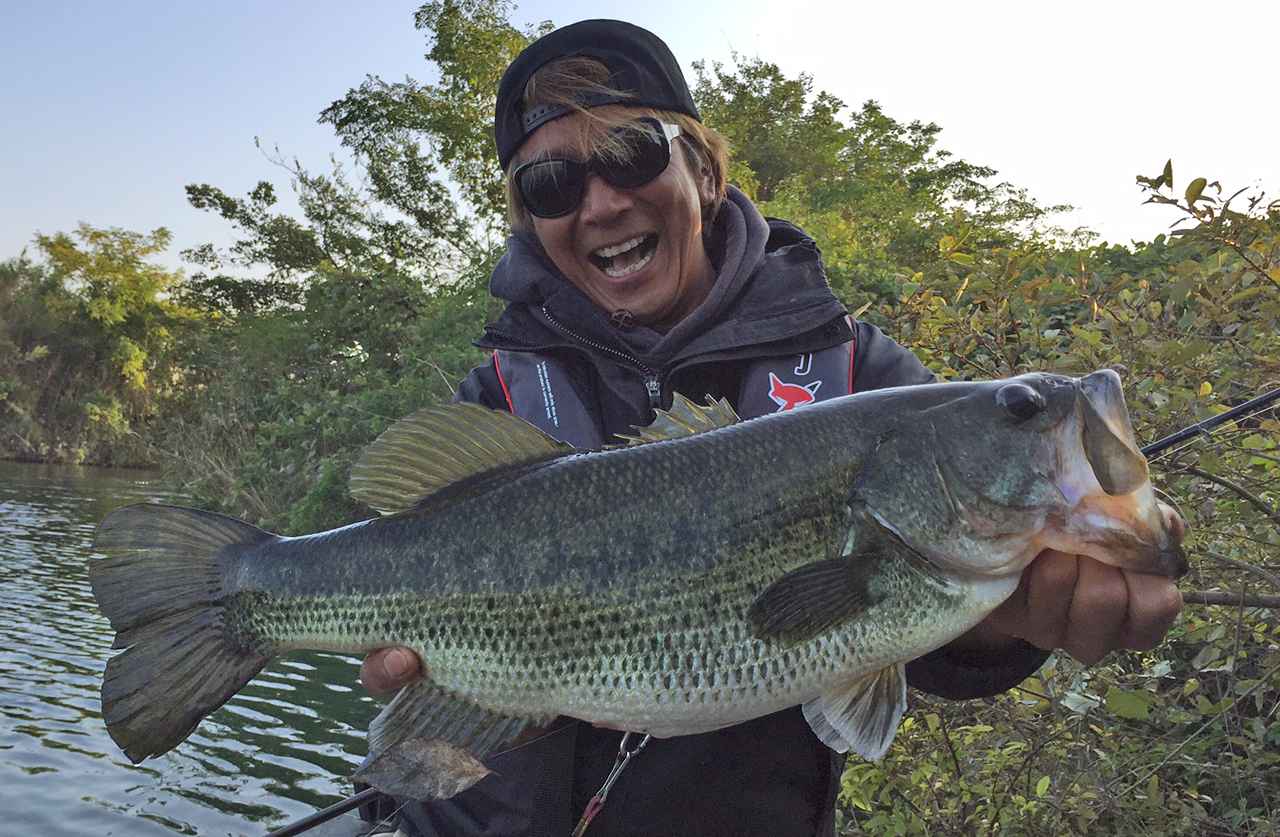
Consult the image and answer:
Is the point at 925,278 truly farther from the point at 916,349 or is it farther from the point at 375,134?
the point at 375,134

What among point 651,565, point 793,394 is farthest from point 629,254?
point 651,565

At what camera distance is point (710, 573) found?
1.99 metres

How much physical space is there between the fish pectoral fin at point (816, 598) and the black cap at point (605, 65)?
168 centimetres

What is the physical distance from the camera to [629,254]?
119 inches

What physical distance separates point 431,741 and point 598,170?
1.71 metres

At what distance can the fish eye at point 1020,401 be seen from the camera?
6.37 feet

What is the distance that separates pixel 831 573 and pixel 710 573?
0.82 feet

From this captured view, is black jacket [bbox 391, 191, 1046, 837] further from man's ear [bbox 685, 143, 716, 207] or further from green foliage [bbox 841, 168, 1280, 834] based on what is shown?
green foliage [bbox 841, 168, 1280, 834]

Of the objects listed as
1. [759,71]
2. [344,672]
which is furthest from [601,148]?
[759,71]

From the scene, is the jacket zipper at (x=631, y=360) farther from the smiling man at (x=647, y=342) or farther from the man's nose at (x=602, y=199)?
the man's nose at (x=602, y=199)

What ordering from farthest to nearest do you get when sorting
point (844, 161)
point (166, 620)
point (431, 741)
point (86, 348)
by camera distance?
point (86, 348)
point (844, 161)
point (166, 620)
point (431, 741)

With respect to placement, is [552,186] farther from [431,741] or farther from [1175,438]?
[1175,438]

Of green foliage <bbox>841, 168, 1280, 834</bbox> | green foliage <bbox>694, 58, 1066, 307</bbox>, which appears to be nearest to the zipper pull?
green foliage <bbox>841, 168, 1280, 834</bbox>

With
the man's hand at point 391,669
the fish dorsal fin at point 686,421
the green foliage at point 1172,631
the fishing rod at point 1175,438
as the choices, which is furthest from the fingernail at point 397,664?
the green foliage at point 1172,631
